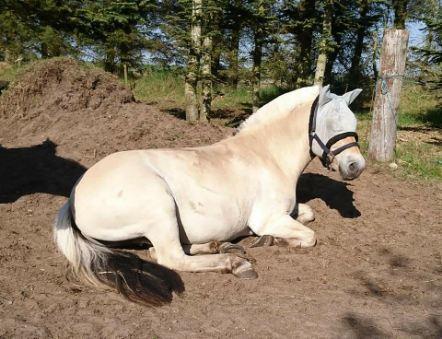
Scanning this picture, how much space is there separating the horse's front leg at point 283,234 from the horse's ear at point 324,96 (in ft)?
4.26

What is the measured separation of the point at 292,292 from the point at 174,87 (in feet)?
49.0

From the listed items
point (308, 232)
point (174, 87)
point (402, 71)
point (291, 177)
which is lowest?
point (174, 87)

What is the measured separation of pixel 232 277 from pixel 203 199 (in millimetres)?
808

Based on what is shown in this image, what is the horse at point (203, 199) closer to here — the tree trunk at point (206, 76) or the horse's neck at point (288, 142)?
the horse's neck at point (288, 142)

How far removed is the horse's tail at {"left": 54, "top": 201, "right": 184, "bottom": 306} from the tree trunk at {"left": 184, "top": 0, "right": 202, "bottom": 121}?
22.4ft

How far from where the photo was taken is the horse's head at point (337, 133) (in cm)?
466

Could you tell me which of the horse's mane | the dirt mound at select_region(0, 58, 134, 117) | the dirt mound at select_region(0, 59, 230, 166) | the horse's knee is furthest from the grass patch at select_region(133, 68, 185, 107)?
the horse's knee

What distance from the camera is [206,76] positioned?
10.4 m

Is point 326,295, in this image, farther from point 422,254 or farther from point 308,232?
point 422,254

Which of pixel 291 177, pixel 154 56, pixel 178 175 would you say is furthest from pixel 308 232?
pixel 154 56

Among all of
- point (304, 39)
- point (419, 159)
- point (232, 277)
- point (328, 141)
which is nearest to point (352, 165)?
point (328, 141)

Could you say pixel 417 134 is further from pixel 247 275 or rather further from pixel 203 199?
pixel 247 275

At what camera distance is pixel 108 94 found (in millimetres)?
8695

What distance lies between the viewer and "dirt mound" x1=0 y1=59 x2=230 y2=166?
7.53 meters
